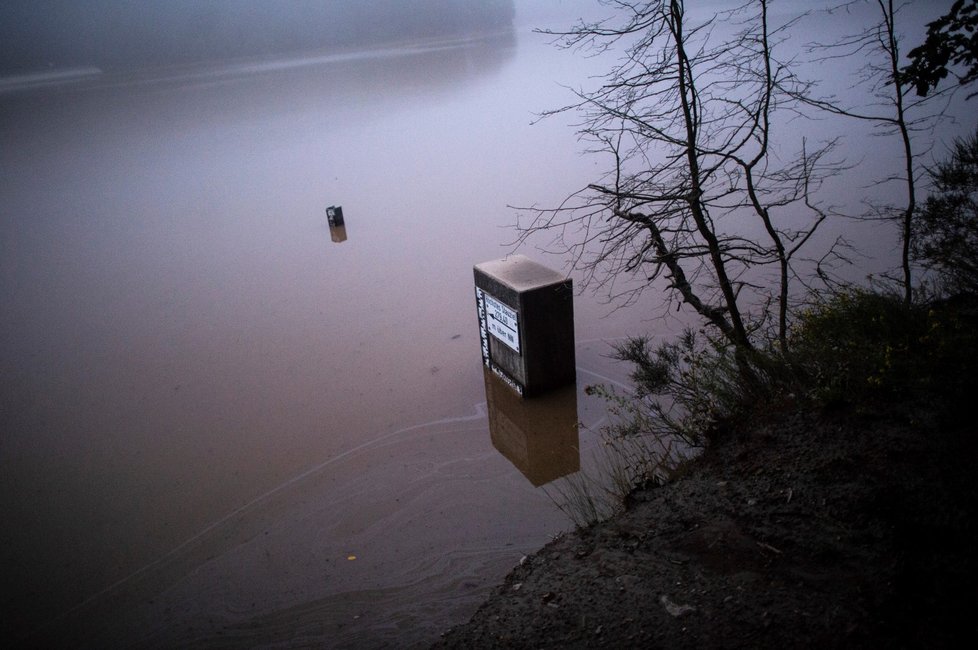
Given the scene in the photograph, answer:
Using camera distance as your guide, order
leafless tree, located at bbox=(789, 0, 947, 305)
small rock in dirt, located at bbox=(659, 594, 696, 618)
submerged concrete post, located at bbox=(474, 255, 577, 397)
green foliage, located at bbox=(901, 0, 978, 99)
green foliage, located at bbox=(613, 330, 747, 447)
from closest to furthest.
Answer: small rock in dirt, located at bbox=(659, 594, 696, 618)
green foliage, located at bbox=(901, 0, 978, 99)
green foliage, located at bbox=(613, 330, 747, 447)
leafless tree, located at bbox=(789, 0, 947, 305)
submerged concrete post, located at bbox=(474, 255, 577, 397)

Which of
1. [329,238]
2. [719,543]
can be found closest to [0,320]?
[329,238]

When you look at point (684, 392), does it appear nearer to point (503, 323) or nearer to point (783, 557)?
point (503, 323)

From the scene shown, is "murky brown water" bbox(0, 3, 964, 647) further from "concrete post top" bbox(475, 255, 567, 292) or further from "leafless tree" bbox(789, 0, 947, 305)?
"concrete post top" bbox(475, 255, 567, 292)

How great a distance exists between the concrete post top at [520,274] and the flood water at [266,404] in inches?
55.4

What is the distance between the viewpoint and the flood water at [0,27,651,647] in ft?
16.2

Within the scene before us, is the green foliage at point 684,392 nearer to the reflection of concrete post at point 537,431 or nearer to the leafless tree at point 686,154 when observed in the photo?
the leafless tree at point 686,154

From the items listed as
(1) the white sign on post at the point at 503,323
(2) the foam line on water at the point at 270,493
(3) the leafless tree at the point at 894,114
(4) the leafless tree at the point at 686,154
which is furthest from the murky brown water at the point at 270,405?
(4) the leafless tree at the point at 686,154

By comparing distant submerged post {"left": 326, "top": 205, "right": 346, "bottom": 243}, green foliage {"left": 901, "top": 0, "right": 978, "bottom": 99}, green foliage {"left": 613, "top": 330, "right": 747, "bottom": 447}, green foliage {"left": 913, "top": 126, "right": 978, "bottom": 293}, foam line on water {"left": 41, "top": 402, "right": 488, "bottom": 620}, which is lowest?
foam line on water {"left": 41, "top": 402, "right": 488, "bottom": 620}

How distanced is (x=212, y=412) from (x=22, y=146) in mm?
22950

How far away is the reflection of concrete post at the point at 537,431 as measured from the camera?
6.08 m

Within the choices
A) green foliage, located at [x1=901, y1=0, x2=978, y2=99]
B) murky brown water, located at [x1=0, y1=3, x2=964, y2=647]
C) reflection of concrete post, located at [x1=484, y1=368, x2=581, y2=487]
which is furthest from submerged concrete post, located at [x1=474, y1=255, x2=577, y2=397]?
green foliage, located at [x1=901, y1=0, x2=978, y2=99]

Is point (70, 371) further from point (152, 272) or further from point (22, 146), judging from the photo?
point (22, 146)

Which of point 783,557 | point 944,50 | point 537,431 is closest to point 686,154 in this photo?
point 944,50

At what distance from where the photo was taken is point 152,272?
1180cm
